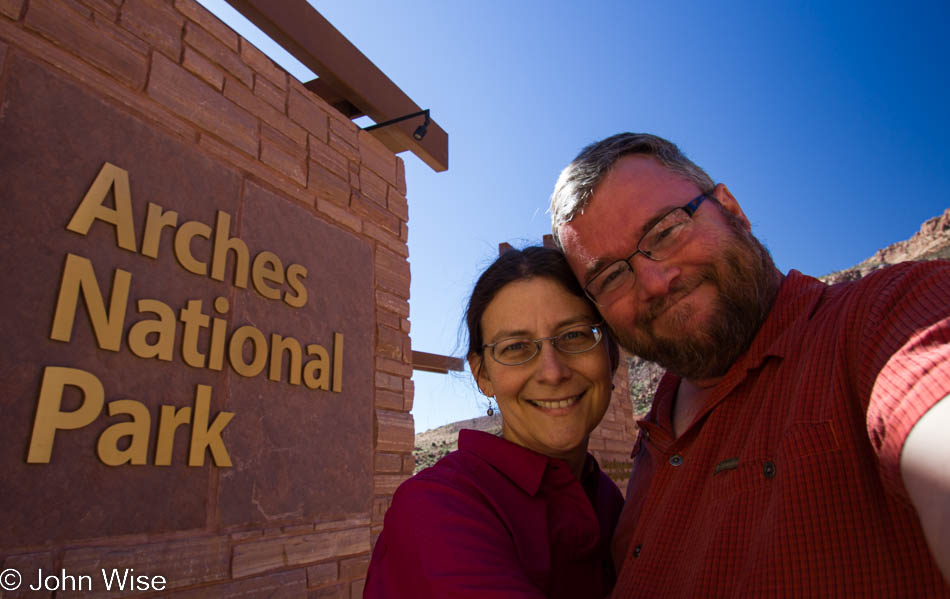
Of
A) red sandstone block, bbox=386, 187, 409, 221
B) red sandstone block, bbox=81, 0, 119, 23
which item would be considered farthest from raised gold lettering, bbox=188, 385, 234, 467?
red sandstone block, bbox=386, 187, 409, 221

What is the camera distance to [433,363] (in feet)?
15.6

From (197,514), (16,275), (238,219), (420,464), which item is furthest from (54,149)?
(420,464)

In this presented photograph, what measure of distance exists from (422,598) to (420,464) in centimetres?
1000

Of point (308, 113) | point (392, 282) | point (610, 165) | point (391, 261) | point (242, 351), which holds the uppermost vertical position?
point (308, 113)

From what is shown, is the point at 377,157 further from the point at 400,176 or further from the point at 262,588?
the point at 262,588

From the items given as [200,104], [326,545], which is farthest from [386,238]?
[326,545]

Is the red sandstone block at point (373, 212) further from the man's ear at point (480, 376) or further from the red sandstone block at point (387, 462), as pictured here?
the man's ear at point (480, 376)

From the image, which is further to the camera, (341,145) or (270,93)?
(341,145)

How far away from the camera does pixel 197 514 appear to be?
6.66 ft

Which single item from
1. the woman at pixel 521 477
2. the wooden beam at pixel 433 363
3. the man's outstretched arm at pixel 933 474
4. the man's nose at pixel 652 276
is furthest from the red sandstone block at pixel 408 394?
the man's outstretched arm at pixel 933 474

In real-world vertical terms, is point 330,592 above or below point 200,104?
below

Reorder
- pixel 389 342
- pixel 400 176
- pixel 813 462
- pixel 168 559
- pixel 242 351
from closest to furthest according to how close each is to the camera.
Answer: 1. pixel 813 462
2. pixel 168 559
3. pixel 242 351
4. pixel 389 342
5. pixel 400 176

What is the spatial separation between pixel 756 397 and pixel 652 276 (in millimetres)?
417

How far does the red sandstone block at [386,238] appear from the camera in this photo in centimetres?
338
